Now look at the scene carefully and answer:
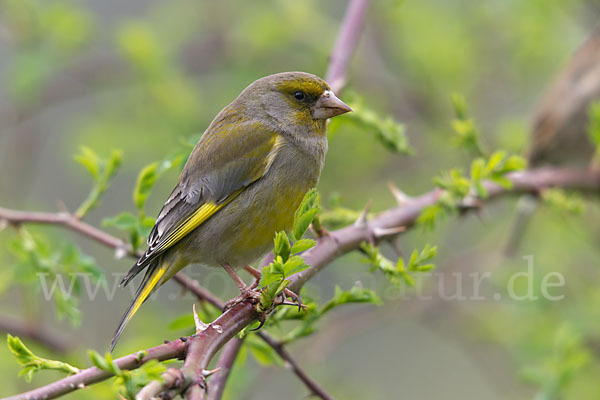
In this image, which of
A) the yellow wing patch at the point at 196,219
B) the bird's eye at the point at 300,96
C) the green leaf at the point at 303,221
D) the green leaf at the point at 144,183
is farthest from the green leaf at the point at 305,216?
the bird's eye at the point at 300,96

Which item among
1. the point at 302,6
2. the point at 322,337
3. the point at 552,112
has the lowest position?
the point at 322,337

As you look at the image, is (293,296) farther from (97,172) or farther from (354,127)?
(354,127)

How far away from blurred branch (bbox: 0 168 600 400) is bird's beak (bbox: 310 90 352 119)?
22.1 inches

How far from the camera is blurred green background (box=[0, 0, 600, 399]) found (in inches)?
215

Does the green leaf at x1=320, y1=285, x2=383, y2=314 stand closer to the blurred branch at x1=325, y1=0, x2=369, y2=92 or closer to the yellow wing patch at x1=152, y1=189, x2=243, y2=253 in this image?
the yellow wing patch at x1=152, y1=189, x2=243, y2=253

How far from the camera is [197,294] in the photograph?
3125 millimetres

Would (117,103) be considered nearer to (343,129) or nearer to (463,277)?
(343,129)

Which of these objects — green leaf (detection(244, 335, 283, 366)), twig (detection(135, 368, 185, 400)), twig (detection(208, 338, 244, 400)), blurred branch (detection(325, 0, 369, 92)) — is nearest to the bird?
blurred branch (detection(325, 0, 369, 92))

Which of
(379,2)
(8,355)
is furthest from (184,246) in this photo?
(379,2)

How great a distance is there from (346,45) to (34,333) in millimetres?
2361

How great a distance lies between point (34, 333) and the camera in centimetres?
416

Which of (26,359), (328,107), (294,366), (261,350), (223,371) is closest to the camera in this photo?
(26,359)

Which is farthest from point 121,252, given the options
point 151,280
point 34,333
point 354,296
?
point 34,333

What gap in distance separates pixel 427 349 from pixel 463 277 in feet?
10.6
